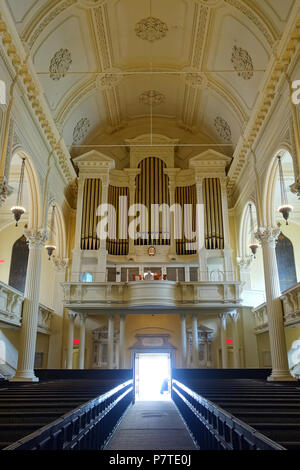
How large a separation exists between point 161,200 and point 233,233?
3456 millimetres

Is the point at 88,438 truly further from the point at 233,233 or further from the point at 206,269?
the point at 233,233

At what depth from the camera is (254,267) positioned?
57.3 feet

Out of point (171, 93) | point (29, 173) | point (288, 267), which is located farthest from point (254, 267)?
point (29, 173)

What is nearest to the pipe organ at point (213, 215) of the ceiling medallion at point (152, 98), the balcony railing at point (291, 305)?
the ceiling medallion at point (152, 98)

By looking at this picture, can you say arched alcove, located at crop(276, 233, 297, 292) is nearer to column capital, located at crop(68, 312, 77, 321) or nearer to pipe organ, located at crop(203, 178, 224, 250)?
pipe organ, located at crop(203, 178, 224, 250)

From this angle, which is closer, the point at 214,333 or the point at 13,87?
the point at 13,87

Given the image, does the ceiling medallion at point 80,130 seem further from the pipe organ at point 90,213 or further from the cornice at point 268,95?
the cornice at point 268,95

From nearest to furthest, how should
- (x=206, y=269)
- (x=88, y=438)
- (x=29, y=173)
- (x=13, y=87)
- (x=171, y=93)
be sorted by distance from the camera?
(x=88, y=438) < (x=13, y=87) < (x=29, y=173) < (x=206, y=269) < (x=171, y=93)

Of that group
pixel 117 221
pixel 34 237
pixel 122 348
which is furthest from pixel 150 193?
pixel 122 348

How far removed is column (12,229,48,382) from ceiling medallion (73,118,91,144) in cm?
543

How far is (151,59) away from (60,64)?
3.72 m

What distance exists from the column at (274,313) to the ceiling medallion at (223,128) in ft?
18.3

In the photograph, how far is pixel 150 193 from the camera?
55.5ft

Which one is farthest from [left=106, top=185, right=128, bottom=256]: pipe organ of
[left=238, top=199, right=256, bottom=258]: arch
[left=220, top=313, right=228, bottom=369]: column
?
[left=238, top=199, right=256, bottom=258]: arch
